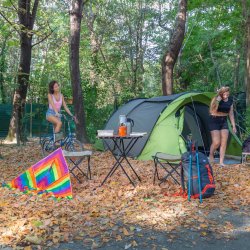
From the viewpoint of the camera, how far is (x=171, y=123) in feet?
26.2

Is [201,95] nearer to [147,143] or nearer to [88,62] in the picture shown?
[147,143]

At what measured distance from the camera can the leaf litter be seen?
3674mm

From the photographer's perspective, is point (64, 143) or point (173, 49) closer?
point (64, 143)

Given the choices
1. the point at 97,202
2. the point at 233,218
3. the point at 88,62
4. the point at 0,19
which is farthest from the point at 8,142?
the point at 233,218

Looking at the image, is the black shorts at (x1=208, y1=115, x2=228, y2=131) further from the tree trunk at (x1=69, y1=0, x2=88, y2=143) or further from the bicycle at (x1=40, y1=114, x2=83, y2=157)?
the tree trunk at (x1=69, y1=0, x2=88, y2=143)

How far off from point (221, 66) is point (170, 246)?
16.4m

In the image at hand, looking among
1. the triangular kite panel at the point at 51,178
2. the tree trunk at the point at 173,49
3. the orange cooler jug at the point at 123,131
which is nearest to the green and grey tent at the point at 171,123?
the tree trunk at the point at 173,49

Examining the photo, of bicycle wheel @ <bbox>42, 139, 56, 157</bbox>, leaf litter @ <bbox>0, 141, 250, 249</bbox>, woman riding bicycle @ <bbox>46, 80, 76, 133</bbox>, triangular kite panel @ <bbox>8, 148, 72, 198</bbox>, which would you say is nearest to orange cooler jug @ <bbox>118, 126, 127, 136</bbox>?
leaf litter @ <bbox>0, 141, 250, 249</bbox>

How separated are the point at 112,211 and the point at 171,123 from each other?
385 centimetres

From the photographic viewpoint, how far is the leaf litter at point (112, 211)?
12.1 ft

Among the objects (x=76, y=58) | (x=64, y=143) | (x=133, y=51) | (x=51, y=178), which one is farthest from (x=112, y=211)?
(x=133, y=51)

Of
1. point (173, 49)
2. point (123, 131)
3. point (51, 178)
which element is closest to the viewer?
point (51, 178)

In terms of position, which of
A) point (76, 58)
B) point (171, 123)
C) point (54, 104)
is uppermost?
point (76, 58)

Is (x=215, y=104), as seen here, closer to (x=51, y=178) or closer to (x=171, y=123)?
(x=171, y=123)
